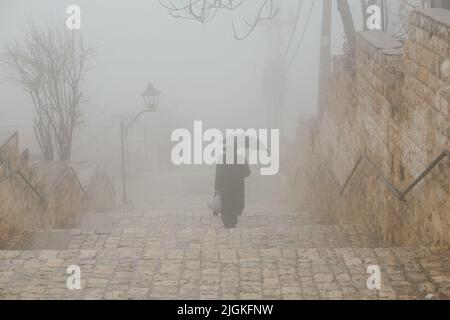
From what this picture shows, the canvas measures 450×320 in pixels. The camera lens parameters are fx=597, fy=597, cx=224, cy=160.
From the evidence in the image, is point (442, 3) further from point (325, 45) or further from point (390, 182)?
point (325, 45)

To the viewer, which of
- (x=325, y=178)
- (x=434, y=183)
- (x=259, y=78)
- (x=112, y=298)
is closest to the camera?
(x=112, y=298)

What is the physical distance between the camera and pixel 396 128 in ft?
23.0

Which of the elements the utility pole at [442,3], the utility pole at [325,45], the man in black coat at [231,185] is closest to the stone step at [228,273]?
the utility pole at [442,3]

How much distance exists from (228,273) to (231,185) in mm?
4068

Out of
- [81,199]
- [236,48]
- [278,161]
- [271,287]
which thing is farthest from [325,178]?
[236,48]

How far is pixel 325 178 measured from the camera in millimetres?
11852

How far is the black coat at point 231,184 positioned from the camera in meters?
9.68

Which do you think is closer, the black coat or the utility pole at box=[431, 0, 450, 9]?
the utility pole at box=[431, 0, 450, 9]

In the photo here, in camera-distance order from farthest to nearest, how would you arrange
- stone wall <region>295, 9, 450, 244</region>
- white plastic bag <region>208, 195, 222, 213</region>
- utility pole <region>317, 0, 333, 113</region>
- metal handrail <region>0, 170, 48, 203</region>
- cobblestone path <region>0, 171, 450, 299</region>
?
1. utility pole <region>317, 0, 333, 113</region>
2. white plastic bag <region>208, 195, 222, 213</region>
3. metal handrail <region>0, 170, 48, 203</region>
4. stone wall <region>295, 9, 450, 244</region>
5. cobblestone path <region>0, 171, 450, 299</region>

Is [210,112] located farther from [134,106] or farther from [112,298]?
[112,298]

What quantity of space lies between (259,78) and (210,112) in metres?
10.0

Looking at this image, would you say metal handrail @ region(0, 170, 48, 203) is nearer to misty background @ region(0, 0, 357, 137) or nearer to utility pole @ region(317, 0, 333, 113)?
utility pole @ region(317, 0, 333, 113)

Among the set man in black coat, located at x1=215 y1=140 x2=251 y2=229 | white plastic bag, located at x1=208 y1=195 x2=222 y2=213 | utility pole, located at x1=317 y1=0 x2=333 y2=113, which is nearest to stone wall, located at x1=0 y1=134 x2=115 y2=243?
white plastic bag, located at x1=208 y1=195 x2=222 y2=213

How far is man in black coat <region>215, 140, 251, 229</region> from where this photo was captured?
31.7ft
